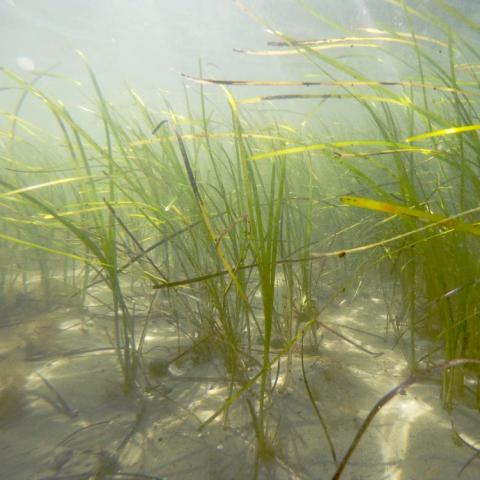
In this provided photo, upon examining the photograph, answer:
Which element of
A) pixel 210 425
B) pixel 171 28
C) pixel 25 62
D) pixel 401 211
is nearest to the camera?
pixel 401 211

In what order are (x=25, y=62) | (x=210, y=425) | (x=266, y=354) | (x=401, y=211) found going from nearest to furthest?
1. (x=401, y=211)
2. (x=266, y=354)
3. (x=210, y=425)
4. (x=25, y=62)

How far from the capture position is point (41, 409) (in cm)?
163

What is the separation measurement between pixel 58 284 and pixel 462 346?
123 inches

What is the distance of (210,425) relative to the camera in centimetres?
148

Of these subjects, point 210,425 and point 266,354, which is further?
point 210,425

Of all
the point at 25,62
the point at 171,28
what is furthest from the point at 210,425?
the point at 25,62

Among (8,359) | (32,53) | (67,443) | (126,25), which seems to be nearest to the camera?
(67,443)

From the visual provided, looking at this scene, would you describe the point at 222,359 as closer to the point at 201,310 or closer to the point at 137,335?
the point at 201,310

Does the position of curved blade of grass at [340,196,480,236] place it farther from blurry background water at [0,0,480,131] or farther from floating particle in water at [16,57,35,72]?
floating particle in water at [16,57,35,72]

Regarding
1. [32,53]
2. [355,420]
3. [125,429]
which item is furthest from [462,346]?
[32,53]

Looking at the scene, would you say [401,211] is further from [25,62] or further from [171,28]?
[25,62]

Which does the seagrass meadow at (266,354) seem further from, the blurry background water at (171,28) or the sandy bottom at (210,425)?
the blurry background water at (171,28)

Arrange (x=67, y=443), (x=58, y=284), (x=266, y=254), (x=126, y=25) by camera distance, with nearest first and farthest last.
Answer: (x=266, y=254) < (x=67, y=443) < (x=58, y=284) < (x=126, y=25)

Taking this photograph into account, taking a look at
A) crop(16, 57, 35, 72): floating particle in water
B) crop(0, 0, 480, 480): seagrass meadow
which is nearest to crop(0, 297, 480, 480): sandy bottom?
crop(0, 0, 480, 480): seagrass meadow
